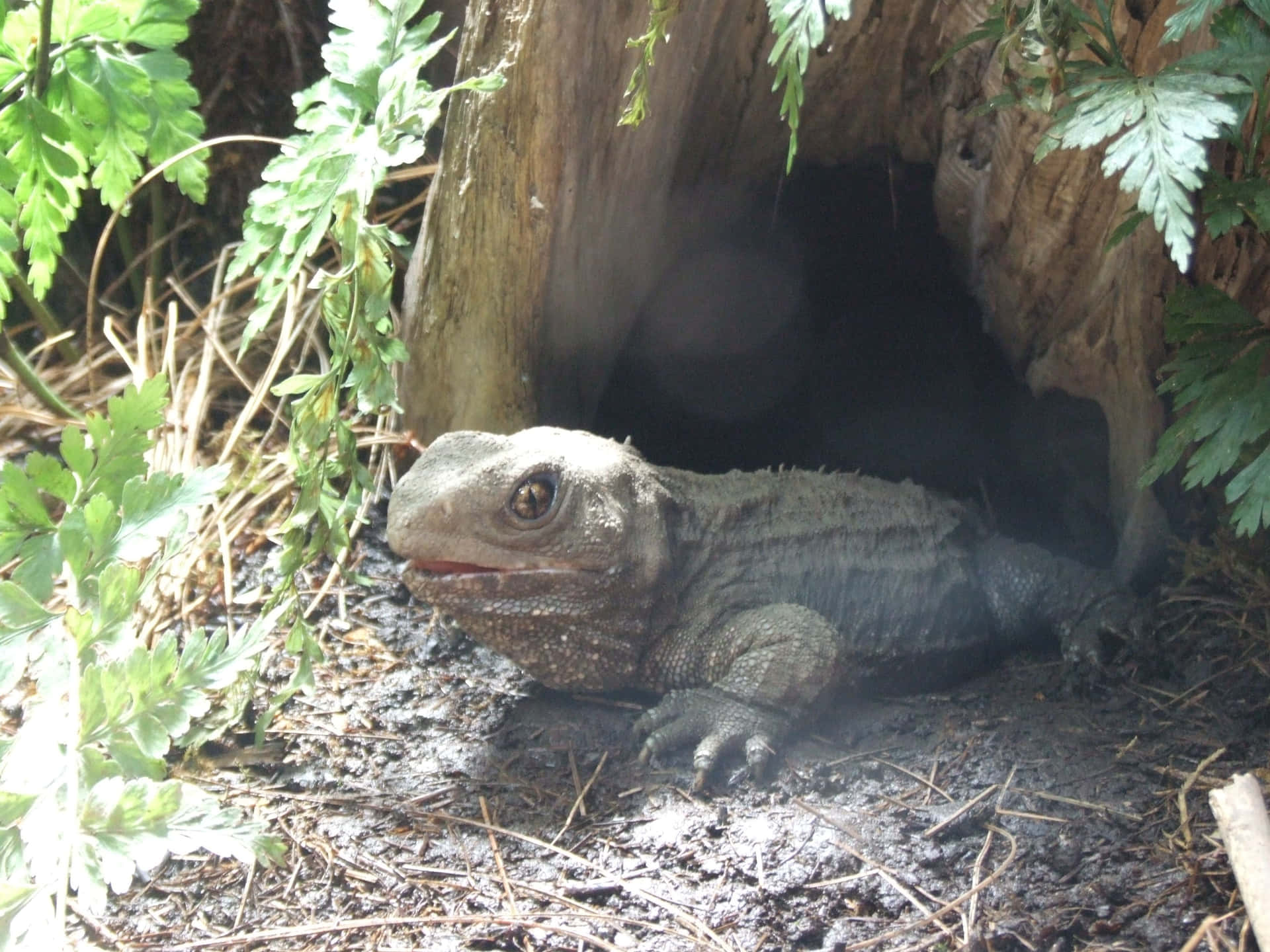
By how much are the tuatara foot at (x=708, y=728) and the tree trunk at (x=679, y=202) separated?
1429 millimetres

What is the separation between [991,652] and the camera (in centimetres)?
496

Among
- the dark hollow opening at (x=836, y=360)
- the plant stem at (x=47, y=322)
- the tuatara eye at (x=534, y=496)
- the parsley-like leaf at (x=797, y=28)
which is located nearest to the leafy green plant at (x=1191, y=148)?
the parsley-like leaf at (x=797, y=28)

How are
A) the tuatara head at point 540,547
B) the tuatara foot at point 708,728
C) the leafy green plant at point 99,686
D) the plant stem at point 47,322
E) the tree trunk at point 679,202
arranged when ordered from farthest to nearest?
the plant stem at point 47,322, the tree trunk at point 679,202, the tuatara head at point 540,547, the tuatara foot at point 708,728, the leafy green plant at point 99,686

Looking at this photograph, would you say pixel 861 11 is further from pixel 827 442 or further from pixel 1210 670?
pixel 1210 670

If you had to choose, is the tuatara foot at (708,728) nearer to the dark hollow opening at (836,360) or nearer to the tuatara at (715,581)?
the tuatara at (715,581)

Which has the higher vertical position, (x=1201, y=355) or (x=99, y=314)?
(x=1201, y=355)

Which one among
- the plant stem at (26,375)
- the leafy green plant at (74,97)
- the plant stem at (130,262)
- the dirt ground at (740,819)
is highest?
the leafy green plant at (74,97)

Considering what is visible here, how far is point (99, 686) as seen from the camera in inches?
100

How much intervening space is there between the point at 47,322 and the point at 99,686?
3540 mm

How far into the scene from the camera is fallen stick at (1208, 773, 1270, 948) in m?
2.52

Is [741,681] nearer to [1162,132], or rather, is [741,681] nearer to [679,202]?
[1162,132]

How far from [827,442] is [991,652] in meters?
1.77

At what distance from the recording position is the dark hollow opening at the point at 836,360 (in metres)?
5.84

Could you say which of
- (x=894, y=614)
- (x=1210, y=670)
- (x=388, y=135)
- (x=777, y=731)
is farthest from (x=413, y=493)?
(x=1210, y=670)
